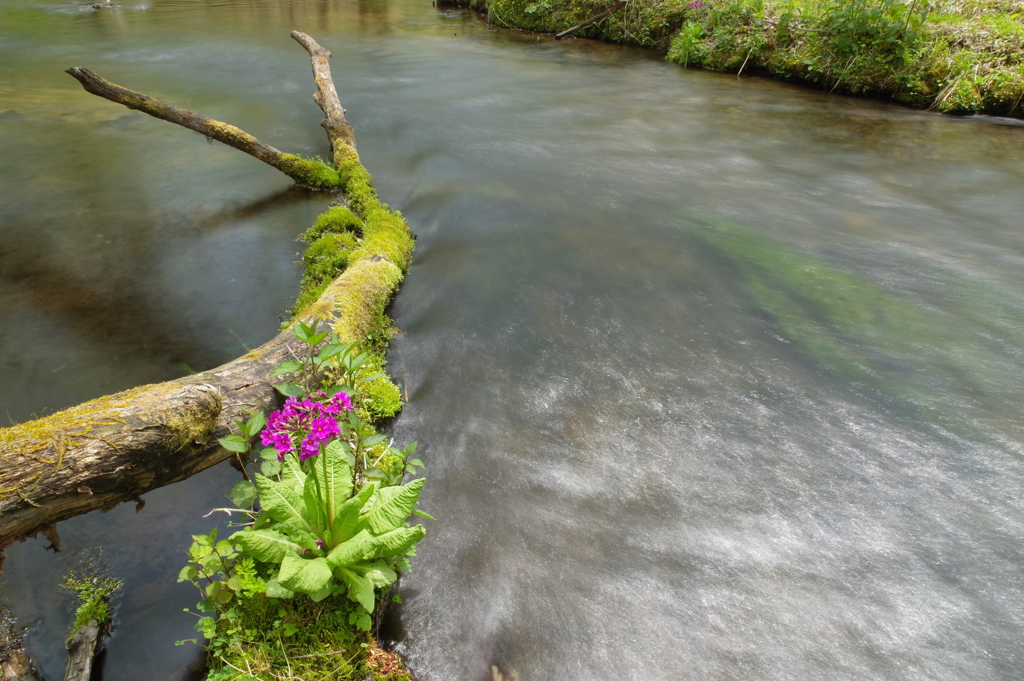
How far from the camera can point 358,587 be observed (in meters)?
2.94

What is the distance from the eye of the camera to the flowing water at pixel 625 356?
3236 mm

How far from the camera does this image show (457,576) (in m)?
3.41

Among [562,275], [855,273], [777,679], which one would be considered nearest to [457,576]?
[777,679]

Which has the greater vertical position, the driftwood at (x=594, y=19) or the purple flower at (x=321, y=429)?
the driftwood at (x=594, y=19)

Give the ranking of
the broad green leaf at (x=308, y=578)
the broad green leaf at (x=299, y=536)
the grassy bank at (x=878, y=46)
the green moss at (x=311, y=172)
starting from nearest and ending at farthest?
1. the broad green leaf at (x=308, y=578)
2. the broad green leaf at (x=299, y=536)
3. the green moss at (x=311, y=172)
4. the grassy bank at (x=878, y=46)

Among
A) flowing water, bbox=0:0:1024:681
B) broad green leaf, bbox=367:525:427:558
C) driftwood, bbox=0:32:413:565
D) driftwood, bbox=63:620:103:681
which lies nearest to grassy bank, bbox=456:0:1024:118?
flowing water, bbox=0:0:1024:681

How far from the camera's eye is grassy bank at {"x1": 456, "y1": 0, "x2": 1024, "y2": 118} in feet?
35.6

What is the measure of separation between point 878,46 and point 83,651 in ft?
47.9

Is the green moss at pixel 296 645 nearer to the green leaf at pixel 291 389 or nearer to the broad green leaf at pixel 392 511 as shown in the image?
the broad green leaf at pixel 392 511

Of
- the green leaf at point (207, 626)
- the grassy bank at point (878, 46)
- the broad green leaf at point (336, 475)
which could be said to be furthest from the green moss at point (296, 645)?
the grassy bank at point (878, 46)

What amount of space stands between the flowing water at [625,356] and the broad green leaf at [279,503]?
2.52ft

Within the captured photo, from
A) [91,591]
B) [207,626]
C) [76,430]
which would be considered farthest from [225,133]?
[207,626]

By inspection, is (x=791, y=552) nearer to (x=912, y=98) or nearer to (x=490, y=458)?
(x=490, y=458)

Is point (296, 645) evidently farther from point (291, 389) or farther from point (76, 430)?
point (76, 430)
